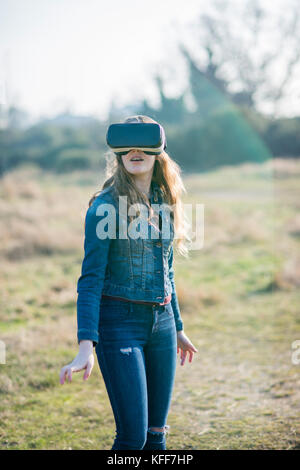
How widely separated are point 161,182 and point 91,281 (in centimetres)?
70

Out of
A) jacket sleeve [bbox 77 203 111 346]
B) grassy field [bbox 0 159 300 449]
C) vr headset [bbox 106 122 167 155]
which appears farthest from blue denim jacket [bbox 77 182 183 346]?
grassy field [bbox 0 159 300 449]

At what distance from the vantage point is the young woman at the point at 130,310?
6.38 ft

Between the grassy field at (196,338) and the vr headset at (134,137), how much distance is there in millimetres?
430

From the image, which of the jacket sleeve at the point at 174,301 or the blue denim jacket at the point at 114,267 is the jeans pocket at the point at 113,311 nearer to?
the blue denim jacket at the point at 114,267

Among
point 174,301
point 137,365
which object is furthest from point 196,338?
point 137,365

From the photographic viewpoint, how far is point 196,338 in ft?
17.5

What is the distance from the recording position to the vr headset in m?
2.15

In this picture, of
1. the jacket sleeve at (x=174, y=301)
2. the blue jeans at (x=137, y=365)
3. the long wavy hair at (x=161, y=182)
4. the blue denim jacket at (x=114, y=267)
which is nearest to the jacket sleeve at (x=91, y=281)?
the blue denim jacket at (x=114, y=267)

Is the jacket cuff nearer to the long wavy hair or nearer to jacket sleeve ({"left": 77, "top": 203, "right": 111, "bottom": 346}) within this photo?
jacket sleeve ({"left": 77, "top": 203, "right": 111, "bottom": 346})

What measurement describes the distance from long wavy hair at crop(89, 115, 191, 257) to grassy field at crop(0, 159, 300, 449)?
0.97 ft

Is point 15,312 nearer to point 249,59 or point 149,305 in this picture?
point 149,305

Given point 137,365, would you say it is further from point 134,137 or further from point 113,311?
point 134,137

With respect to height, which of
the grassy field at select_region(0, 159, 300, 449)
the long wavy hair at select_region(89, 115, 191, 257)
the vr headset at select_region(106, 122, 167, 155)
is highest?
the vr headset at select_region(106, 122, 167, 155)
